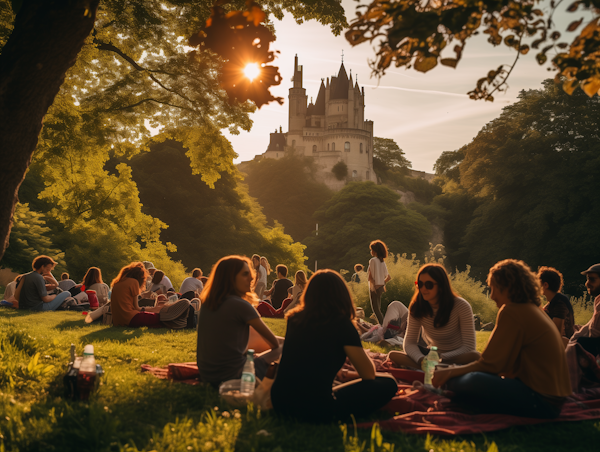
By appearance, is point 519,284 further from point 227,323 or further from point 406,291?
point 406,291

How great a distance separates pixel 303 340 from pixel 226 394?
925 mm

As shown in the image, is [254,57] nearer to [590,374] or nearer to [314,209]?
[590,374]

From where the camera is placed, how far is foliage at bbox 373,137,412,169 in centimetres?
9894

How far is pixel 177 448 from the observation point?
3.10 metres

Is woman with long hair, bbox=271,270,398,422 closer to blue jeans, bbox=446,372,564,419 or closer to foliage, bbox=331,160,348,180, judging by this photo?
blue jeans, bbox=446,372,564,419

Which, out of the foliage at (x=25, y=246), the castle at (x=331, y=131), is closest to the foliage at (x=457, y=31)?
the foliage at (x=25, y=246)

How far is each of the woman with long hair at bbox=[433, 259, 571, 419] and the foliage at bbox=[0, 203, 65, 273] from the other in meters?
19.2

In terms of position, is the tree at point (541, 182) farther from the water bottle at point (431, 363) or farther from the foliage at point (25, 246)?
the water bottle at point (431, 363)

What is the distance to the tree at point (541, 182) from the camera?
3538 cm

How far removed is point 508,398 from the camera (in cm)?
398

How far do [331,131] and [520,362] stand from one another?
280ft

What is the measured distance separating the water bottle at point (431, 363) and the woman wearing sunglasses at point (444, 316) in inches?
13.7

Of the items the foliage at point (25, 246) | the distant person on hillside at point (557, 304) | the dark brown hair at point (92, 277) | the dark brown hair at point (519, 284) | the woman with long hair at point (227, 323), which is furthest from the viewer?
the foliage at point (25, 246)

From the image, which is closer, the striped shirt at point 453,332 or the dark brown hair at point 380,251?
the striped shirt at point 453,332
